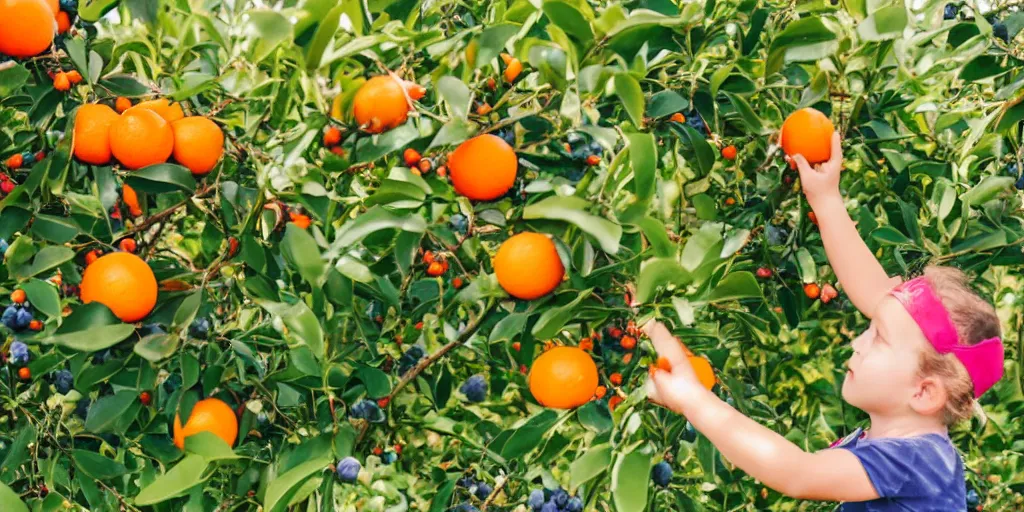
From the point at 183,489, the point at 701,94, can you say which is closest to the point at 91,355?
the point at 183,489

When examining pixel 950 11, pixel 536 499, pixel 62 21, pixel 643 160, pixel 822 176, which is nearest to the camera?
pixel 643 160

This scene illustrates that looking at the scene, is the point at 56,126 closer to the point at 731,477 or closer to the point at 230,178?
the point at 230,178

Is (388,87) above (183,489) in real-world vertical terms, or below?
above

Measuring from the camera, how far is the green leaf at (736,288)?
1104 mm

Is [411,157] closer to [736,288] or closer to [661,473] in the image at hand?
[736,288]

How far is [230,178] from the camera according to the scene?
1.28m

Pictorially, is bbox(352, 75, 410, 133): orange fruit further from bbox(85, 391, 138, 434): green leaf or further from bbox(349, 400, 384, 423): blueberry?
bbox(85, 391, 138, 434): green leaf

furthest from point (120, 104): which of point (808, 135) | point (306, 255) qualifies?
point (808, 135)

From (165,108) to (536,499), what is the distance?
2.56 feet

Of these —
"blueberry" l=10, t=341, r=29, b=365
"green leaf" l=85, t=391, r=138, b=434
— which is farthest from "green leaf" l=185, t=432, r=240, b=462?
"blueberry" l=10, t=341, r=29, b=365

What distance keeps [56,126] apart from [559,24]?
2.37 feet

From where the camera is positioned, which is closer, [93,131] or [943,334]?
[93,131]

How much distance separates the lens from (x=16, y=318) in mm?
1362

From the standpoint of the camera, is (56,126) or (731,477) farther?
(731,477)
